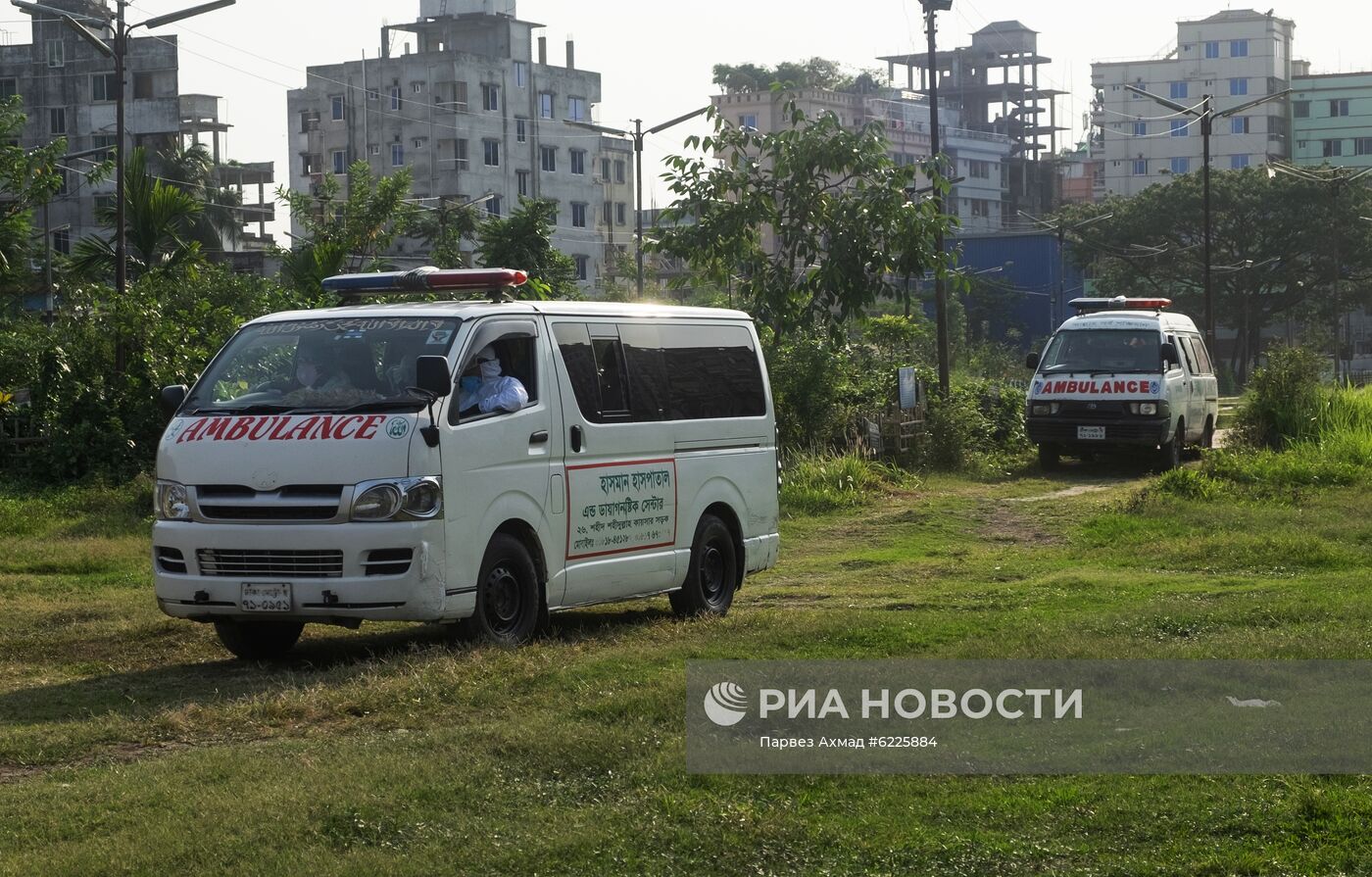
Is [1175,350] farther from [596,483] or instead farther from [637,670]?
[637,670]

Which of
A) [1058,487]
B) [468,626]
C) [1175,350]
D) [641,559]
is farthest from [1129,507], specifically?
[468,626]

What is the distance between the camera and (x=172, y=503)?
973 cm

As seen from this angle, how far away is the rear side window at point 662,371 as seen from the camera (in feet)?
35.7

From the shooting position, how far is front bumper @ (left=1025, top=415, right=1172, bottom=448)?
23.2 m

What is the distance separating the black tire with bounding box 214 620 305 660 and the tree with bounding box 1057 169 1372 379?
66.4m

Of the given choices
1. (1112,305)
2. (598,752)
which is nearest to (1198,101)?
(1112,305)

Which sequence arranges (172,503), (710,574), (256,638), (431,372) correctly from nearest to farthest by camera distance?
(431,372) → (172,503) → (256,638) → (710,574)

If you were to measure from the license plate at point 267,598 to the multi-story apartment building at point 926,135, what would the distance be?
111381 mm

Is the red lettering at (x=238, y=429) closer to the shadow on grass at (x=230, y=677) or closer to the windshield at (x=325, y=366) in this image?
the windshield at (x=325, y=366)

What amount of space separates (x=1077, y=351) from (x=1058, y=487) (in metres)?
2.55

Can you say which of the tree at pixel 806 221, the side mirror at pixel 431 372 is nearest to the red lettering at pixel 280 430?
the side mirror at pixel 431 372

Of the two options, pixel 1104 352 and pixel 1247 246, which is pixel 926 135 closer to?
pixel 1247 246

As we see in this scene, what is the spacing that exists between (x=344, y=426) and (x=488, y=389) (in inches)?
37.8

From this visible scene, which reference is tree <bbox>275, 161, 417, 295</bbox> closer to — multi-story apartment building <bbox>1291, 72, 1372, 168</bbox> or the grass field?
the grass field
